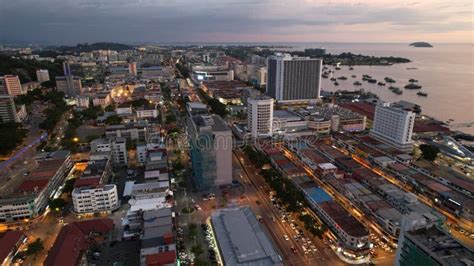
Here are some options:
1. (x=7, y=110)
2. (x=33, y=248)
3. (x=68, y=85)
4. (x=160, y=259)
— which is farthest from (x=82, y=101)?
(x=160, y=259)

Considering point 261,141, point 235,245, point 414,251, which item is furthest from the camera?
point 261,141

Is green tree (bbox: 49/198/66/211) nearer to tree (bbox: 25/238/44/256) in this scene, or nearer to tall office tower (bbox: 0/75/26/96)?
tree (bbox: 25/238/44/256)

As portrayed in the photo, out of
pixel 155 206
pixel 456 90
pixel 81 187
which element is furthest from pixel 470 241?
pixel 456 90

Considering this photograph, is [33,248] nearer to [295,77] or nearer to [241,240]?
[241,240]

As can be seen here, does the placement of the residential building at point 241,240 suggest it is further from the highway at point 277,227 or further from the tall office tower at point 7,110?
the tall office tower at point 7,110

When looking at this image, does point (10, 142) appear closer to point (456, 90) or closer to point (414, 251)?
point (414, 251)
